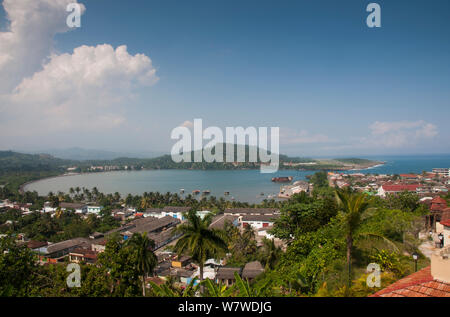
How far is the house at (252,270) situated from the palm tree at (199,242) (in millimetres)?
5245

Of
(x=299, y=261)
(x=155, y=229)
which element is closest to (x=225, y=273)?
(x=299, y=261)

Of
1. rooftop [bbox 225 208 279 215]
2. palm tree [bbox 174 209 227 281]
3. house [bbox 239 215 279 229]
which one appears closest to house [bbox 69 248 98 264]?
palm tree [bbox 174 209 227 281]

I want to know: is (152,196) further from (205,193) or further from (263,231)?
(263,231)

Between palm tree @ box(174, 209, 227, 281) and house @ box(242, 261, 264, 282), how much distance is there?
5.24 metres

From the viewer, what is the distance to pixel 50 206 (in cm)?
2694

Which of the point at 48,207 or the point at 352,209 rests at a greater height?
the point at 352,209

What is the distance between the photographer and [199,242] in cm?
548

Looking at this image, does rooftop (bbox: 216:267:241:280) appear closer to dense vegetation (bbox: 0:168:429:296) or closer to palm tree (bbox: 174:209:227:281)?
dense vegetation (bbox: 0:168:429:296)

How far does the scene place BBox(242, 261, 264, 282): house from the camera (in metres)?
10.1

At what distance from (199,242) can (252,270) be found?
20.1 ft

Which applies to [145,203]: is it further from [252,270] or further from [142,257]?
[142,257]
